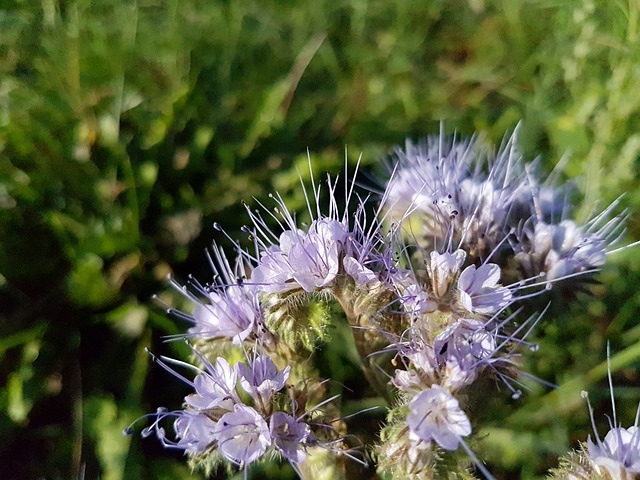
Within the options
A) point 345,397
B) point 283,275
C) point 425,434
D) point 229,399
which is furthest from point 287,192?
point 425,434

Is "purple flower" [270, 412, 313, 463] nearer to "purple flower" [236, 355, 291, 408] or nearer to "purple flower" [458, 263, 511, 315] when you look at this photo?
"purple flower" [236, 355, 291, 408]

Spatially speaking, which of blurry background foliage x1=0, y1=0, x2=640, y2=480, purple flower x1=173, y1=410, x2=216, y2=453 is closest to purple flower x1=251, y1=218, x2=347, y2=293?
purple flower x1=173, y1=410, x2=216, y2=453

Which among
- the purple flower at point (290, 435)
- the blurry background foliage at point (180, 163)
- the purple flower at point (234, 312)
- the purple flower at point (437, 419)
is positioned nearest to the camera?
the purple flower at point (437, 419)

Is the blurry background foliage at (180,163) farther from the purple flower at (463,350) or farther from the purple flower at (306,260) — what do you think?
the purple flower at (306,260)

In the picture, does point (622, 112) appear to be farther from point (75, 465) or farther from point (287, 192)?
point (75, 465)

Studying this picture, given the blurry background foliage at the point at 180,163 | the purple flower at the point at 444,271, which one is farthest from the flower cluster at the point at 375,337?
the blurry background foliage at the point at 180,163
